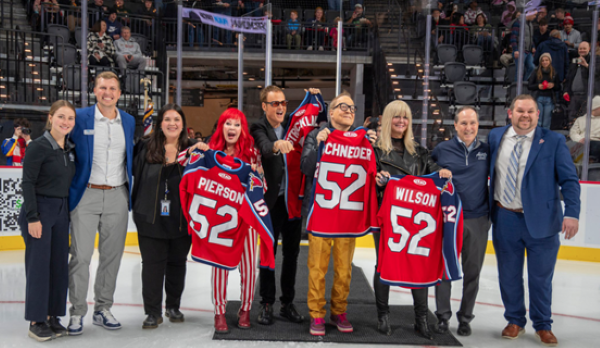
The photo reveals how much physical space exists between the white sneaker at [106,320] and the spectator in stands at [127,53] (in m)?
4.26

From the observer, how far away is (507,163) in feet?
10.9

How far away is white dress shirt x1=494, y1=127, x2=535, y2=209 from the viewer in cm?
Result: 326

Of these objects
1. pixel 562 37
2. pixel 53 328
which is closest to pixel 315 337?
pixel 53 328

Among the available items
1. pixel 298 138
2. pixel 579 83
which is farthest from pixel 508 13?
pixel 298 138

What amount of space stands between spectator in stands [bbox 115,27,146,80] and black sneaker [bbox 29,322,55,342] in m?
4.43

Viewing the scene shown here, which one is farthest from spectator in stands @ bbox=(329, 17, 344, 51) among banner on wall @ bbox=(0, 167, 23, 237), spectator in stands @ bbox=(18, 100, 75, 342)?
spectator in stands @ bbox=(18, 100, 75, 342)

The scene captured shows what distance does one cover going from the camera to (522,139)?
10.8 feet

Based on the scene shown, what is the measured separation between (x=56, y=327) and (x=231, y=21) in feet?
14.7

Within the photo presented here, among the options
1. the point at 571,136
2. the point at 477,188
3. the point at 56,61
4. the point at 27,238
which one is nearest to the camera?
the point at 27,238

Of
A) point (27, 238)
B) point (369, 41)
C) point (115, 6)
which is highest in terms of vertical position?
point (115, 6)

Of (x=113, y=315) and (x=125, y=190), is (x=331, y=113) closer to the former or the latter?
(x=125, y=190)

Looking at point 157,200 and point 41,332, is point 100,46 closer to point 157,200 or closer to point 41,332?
point 157,200

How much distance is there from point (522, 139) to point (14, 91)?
599 centimetres

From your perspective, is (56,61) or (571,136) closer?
(571,136)
